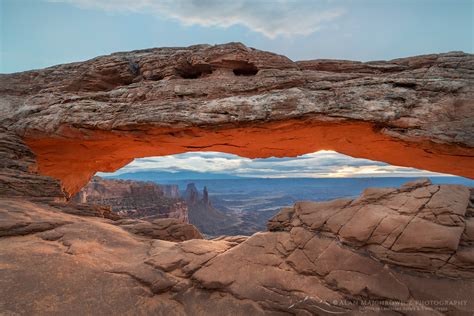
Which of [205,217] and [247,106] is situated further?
[205,217]

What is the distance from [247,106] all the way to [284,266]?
8110 mm

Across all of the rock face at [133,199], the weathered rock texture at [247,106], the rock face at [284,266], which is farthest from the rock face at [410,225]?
the rock face at [133,199]

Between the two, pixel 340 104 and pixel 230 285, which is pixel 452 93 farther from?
pixel 230 285

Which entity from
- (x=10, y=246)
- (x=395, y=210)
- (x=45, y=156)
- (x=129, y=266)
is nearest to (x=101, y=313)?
(x=129, y=266)

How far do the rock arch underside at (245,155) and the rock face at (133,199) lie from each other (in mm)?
54790

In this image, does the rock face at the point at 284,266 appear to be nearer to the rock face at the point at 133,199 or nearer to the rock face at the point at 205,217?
the rock face at the point at 133,199

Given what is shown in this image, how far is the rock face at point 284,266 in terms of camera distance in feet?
23.9

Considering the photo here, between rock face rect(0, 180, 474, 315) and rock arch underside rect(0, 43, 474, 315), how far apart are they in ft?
0.15

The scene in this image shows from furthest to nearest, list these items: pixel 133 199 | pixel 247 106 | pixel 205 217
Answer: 1. pixel 205 217
2. pixel 133 199
3. pixel 247 106

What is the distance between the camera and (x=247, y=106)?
13594mm

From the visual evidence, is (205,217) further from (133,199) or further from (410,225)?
(410,225)

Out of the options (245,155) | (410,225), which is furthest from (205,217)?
(410,225)

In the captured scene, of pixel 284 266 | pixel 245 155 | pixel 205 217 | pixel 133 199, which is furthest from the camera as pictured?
pixel 205 217

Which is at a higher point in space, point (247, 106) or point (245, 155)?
point (247, 106)
